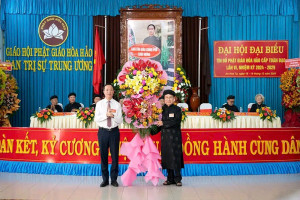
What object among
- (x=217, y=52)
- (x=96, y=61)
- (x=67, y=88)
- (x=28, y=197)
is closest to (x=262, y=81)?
(x=217, y=52)

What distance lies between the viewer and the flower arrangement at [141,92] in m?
5.15

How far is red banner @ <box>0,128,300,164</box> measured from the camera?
243 inches

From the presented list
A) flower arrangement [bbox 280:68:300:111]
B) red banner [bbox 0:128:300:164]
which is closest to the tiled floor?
red banner [bbox 0:128:300:164]

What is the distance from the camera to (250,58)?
1091cm

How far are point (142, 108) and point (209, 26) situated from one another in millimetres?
6248

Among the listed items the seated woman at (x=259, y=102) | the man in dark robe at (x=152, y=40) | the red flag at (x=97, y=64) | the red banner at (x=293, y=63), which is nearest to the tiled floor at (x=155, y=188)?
the seated woman at (x=259, y=102)

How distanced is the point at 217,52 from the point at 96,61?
10.9ft

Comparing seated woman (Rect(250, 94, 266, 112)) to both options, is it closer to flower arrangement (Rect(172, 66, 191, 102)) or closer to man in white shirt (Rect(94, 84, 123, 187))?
flower arrangement (Rect(172, 66, 191, 102))

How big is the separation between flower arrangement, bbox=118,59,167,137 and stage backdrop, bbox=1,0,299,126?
5.72 m

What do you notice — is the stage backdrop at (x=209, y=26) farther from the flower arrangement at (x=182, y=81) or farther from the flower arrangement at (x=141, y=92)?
the flower arrangement at (x=141, y=92)

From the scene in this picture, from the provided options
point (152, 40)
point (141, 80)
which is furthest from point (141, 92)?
point (152, 40)

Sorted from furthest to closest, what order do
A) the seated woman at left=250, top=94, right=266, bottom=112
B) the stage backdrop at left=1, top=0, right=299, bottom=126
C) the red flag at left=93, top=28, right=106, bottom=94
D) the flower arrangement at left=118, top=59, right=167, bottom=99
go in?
1. the stage backdrop at left=1, top=0, right=299, bottom=126
2. the red flag at left=93, top=28, right=106, bottom=94
3. the seated woman at left=250, top=94, right=266, bottom=112
4. the flower arrangement at left=118, top=59, right=167, bottom=99

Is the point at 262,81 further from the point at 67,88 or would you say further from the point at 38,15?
the point at 38,15

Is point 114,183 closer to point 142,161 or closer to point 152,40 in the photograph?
point 142,161
